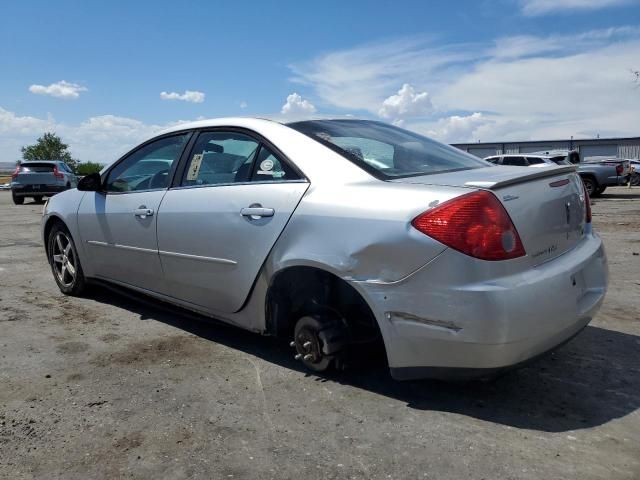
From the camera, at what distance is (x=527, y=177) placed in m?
2.73

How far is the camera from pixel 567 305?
104 inches

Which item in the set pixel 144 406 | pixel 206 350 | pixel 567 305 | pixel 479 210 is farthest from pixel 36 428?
pixel 567 305

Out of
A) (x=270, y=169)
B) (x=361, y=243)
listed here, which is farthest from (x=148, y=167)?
(x=361, y=243)

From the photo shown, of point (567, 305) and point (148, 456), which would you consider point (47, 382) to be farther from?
point (567, 305)

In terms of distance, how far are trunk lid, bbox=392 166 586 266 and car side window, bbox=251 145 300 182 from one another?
0.66 metres

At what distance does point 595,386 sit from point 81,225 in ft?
12.8

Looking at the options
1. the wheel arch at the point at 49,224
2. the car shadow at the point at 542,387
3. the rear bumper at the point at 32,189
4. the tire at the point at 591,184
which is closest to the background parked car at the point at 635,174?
the tire at the point at 591,184

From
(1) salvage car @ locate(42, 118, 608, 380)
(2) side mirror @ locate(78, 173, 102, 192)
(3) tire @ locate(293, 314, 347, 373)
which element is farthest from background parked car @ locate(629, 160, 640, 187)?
(3) tire @ locate(293, 314, 347, 373)

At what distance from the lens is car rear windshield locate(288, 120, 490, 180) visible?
3.04 meters

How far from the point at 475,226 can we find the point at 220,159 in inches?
71.9

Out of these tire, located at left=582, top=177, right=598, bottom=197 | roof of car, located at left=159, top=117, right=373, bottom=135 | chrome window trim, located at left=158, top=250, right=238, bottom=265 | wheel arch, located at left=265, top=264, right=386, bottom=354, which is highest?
roof of car, located at left=159, top=117, right=373, bottom=135

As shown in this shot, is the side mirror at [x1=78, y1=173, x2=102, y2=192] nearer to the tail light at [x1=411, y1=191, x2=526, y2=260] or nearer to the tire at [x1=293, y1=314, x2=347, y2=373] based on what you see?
the tire at [x1=293, y1=314, x2=347, y2=373]

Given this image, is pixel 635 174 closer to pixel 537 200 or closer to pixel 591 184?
pixel 591 184

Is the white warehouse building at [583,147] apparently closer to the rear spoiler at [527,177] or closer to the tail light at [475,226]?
the rear spoiler at [527,177]
